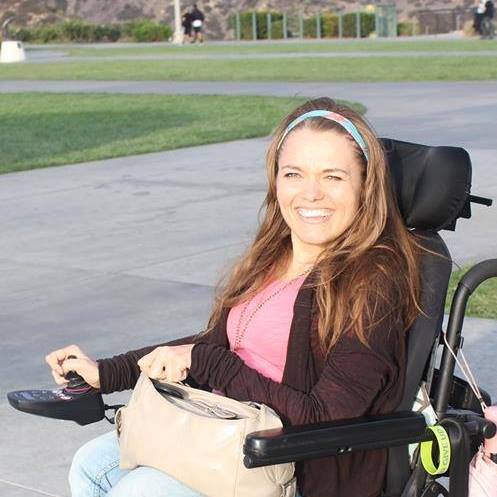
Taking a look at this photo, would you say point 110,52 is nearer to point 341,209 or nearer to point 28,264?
point 28,264

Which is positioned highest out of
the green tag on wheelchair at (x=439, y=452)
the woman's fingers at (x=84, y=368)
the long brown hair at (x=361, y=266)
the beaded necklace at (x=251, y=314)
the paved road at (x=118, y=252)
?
the long brown hair at (x=361, y=266)

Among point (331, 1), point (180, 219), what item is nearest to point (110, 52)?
point (331, 1)

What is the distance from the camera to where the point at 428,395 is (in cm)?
301

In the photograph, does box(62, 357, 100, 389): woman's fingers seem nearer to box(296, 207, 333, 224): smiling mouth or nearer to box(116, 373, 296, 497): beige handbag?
box(116, 373, 296, 497): beige handbag

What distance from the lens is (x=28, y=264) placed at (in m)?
7.70

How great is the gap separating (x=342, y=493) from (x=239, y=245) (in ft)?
17.3

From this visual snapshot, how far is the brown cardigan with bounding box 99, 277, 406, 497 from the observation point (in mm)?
2766

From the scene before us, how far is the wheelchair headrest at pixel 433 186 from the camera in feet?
10.0

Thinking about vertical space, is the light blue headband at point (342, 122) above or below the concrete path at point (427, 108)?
above

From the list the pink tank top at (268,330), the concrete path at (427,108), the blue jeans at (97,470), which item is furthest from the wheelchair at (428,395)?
the concrete path at (427,108)

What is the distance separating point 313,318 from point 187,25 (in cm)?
4863

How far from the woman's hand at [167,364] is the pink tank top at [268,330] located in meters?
0.16

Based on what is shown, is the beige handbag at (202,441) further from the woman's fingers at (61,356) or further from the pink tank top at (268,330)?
the woman's fingers at (61,356)

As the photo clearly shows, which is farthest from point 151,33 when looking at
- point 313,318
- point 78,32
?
point 313,318
